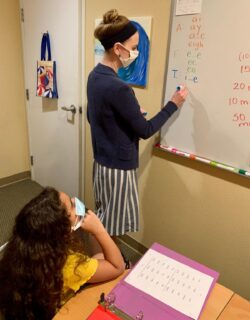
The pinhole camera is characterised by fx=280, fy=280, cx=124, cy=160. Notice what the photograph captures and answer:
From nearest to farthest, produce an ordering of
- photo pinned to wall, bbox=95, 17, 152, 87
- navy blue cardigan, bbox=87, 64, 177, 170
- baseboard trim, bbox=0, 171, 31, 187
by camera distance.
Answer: navy blue cardigan, bbox=87, 64, 177, 170
photo pinned to wall, bbox=95, 17, 152, 87
baseboard trim, bbox=0, 171, 31, 187

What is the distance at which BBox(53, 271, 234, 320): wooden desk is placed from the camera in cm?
81

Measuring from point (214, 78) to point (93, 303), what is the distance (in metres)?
1.16

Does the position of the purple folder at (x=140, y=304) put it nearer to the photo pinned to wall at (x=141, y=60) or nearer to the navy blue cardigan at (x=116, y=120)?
the navy blue cardigan at (x=116, y=120)

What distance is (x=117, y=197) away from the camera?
61.2 inches

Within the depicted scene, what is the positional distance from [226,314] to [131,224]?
841 mm

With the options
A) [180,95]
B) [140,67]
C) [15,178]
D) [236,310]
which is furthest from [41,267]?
[15,178]

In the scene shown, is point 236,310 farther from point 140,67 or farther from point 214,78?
point 140,67

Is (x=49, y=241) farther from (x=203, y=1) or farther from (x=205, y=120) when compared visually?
(x=203, y=1)

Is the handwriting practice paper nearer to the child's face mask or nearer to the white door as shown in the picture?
the child's face mask

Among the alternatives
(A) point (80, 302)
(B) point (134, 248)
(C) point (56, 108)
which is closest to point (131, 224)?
(B) point (134, 248)

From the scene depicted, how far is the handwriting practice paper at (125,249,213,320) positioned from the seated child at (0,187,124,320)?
12cm

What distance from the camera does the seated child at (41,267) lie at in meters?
0.88

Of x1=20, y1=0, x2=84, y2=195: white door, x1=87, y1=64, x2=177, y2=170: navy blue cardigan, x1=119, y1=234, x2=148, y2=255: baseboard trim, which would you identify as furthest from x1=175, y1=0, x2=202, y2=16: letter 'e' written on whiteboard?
x1=119, y1=234, x2=148, y2=255: baseboard trim

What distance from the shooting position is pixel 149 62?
67.4 inches
